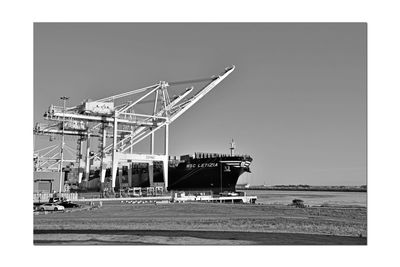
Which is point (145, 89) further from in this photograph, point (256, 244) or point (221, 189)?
point (256, 244)

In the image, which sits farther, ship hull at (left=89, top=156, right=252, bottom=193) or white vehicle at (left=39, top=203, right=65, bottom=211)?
ship hull at (left=89, top=156, right=252, bottom=193)

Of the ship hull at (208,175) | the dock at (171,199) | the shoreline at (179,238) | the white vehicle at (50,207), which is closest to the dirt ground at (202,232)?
the shoreline at (179,238)

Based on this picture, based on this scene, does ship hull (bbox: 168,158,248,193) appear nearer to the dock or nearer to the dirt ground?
the dock

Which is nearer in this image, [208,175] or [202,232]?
[202,232]

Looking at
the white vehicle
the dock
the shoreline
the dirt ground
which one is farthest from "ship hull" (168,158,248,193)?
the shoreline

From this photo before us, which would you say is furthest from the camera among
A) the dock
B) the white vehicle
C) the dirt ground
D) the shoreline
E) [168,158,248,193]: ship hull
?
[168,158,248,193]: ship hull

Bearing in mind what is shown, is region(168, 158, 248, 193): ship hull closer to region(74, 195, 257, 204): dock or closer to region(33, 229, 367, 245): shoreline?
region(74, 195, 257, 204): dock

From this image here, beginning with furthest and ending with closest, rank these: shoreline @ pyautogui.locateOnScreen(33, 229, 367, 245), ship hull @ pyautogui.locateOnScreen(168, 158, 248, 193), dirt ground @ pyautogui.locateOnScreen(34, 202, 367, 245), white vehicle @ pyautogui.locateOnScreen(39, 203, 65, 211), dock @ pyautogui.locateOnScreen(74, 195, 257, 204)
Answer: ship hull @ pyautogui.locateOnScreen(168, 158, 248, 193), dock @ pyautogui.locateOnScreen(74, 195, 257, 204), white vehicle @ pyautogui.locateOnScreen(39, 203, 65, 211), dirt ground @ pyautogui.locateOnScreen(34, 202, 367, 245), shoreline @ pyautogui.locateOnScreen(33, 229, 367, 245)

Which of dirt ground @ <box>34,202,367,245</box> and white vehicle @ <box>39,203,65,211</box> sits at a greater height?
dirt ground @ <box>34,202,367,245</box>

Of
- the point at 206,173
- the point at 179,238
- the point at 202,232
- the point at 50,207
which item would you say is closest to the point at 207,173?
the point at 206,173

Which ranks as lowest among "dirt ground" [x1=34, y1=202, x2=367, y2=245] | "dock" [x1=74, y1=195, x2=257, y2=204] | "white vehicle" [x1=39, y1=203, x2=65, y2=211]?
"dock" [x1=74, y1=195, x2=257, y2=204]

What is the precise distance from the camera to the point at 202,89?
50094 mm

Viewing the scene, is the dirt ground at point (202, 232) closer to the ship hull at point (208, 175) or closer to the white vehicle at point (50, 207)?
the white vehicle at point (50, 207)

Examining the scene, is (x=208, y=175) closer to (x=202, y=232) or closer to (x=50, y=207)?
(x=50, y=207)
